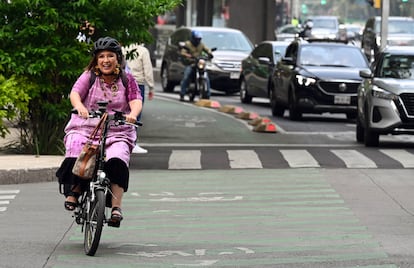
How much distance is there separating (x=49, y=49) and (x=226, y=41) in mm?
20015

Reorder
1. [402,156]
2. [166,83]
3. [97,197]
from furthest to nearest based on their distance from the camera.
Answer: [166,83] → [402,156] → [97,197]

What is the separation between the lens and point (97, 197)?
10039 mm

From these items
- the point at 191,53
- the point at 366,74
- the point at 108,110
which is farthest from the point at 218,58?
the point at 108,110

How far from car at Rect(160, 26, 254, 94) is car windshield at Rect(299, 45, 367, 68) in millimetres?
6561

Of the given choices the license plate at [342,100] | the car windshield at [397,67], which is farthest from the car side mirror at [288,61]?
the car windshield at [397,67]

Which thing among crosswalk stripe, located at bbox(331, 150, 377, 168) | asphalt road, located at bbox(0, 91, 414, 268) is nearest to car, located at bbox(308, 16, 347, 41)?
crosswalk stripe, located at bbox(331, 150, 377, 168)

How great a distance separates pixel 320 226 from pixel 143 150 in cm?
800

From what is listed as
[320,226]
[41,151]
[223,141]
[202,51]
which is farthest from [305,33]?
[320,226]

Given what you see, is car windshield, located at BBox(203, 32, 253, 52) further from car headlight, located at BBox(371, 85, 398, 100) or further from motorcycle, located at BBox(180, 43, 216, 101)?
car headlight, located at BBox(371, 85, 398, 100)

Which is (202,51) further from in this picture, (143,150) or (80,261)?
(80,261)

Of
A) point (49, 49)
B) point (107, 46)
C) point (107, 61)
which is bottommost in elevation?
point (49, 49)

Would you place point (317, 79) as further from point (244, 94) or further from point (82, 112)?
point (82, 112)

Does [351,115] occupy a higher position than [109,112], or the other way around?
[109,112]

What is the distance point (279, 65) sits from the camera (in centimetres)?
2952
